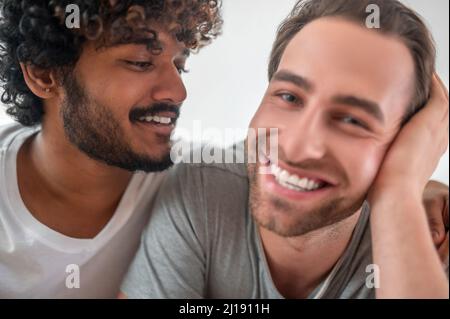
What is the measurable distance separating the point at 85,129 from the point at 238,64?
0.93 feet

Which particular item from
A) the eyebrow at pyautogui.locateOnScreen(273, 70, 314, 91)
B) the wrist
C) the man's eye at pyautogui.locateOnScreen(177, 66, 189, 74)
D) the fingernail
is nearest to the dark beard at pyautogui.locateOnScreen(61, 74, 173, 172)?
the man's eye at pyautogui.locateOnScreen(177, 66, 189, 74)

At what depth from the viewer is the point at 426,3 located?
2.40 ft

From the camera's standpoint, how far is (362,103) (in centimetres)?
66

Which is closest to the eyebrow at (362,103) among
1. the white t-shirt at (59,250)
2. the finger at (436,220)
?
the finger at (436,220)

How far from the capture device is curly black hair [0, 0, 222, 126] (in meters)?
0.74

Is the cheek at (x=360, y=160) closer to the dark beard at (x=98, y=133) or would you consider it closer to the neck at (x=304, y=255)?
the neck at (x=304, y=255)

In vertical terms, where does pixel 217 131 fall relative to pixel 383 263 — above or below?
above

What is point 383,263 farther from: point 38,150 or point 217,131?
point 38,150

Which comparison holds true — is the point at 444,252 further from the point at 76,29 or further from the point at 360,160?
the point at 76,29

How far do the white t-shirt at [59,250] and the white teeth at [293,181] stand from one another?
269 mm

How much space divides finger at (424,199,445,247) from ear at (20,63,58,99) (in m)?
0.68

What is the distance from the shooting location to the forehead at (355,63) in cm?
65

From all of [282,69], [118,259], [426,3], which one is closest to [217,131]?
[282,69]
